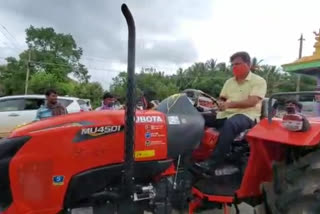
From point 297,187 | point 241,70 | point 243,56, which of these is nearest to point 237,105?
point 241,70

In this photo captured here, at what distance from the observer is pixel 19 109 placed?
36.4 ft

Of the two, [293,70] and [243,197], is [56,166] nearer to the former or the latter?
[243,197]

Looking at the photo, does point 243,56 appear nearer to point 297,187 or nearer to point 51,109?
point 297,187

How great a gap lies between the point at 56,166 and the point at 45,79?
136 ft

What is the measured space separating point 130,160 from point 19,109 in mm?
9330

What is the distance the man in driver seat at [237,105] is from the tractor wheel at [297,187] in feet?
2.53

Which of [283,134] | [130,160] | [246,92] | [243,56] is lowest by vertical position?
[130,160]

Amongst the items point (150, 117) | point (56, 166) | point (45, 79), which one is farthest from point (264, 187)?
point (45, 79)

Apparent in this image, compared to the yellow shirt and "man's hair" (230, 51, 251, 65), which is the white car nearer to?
the yellow shirt

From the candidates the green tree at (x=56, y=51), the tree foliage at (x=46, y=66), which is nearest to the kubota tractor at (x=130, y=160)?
the tree foliage at (x=46, y=66)

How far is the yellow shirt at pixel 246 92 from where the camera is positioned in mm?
3834

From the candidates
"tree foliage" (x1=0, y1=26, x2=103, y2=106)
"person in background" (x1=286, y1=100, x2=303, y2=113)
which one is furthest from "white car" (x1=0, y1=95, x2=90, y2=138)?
"tree foliage" (x1=0, y1=26, x2=103, y2=106)

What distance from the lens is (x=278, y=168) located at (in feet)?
9.36

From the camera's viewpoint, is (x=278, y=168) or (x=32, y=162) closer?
(x=32, y=162)
